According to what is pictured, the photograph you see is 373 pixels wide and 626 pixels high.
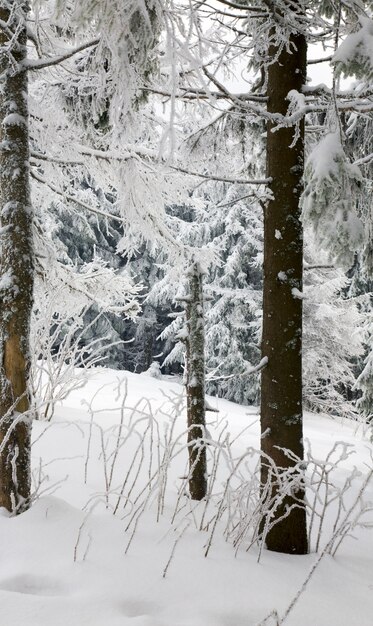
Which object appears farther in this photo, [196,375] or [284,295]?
[196,375]

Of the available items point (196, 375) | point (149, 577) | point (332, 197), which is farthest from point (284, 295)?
point (149, 577)

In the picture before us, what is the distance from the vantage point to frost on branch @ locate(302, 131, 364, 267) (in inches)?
100

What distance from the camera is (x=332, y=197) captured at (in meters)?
2.60

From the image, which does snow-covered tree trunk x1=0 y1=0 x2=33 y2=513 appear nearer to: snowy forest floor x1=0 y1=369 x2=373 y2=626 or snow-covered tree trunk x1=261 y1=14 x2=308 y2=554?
snowy forest floor x1=0 y1=369 x2=373 y2=626

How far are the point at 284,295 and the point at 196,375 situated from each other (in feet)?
5.94

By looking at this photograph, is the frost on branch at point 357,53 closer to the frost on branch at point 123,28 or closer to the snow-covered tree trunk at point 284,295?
the frost on branch at point 123,28

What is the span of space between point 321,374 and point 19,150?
44.9ft

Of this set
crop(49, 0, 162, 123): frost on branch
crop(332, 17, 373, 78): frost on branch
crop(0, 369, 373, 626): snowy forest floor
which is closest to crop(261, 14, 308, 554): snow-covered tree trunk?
crop(0, 369, 373, 626): snowy forest floor

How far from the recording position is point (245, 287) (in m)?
18.2

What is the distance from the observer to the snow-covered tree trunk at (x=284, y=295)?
11.3 feet

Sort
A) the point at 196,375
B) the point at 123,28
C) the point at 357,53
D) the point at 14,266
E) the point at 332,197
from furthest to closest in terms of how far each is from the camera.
Answer: the point at 196,375 → the point at 14,266 → the point at 332,197 → the point at 357,53 → the point at 123,28

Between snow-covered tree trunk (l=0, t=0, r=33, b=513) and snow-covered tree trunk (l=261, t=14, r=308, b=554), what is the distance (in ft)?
5.38

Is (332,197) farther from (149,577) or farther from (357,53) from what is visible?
(149,577)

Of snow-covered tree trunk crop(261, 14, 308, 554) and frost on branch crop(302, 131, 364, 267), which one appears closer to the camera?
frost on branch crop(302, 131, 364, 267)
